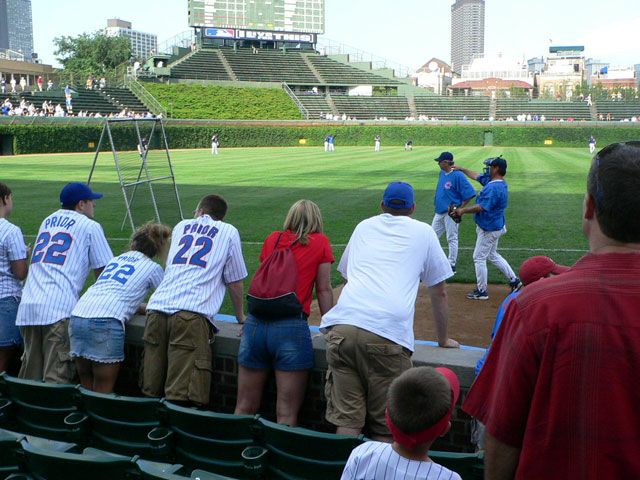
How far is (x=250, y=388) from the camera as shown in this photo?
434 cm

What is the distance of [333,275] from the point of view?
10.1 meters

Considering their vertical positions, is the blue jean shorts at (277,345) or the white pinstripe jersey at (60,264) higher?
the white pinstripe jersey at (60,264)

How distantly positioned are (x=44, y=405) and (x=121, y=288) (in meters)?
1.08

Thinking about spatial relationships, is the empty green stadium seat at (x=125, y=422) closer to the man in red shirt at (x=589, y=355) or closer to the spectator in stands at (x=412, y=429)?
the spectator in stands at (x=412, y=429)

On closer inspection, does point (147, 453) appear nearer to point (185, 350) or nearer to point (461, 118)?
point (185, 350)

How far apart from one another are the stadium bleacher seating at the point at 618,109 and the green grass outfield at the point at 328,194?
33.0 metres

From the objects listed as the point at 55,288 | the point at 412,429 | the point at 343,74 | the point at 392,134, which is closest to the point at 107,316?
the point at 55,288

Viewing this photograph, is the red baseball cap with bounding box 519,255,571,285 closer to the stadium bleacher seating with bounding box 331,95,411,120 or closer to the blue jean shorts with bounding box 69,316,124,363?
the blue jean shorts with bounding box 69,316,124,363

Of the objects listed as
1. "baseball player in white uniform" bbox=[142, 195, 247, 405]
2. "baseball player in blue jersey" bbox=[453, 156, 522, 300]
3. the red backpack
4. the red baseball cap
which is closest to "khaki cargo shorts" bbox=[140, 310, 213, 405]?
"baseball player in white uniform" bbox=[142, 195, 247, 405]

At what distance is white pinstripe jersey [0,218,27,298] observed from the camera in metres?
5.30

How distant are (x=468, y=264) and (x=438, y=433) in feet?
28.6

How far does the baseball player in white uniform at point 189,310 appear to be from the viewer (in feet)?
14.8

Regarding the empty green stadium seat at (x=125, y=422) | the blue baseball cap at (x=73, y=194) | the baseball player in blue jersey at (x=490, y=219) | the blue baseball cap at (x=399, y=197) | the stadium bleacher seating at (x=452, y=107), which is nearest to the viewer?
the empty green stadium seat at (x=125, y=422)

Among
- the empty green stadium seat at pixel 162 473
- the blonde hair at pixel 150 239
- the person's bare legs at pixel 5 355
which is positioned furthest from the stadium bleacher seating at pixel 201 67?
the empty green stadium seat at pixel 162 473
